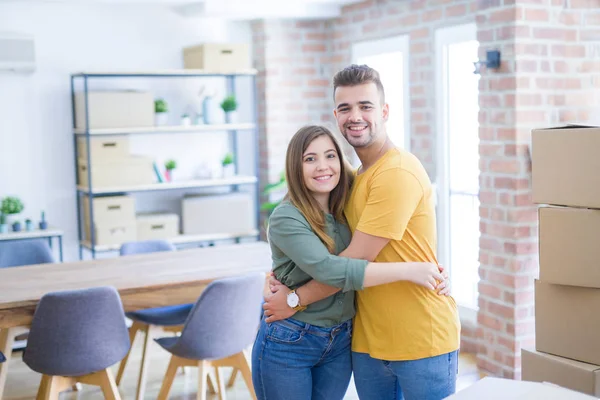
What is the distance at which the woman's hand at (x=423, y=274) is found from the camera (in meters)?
2.08

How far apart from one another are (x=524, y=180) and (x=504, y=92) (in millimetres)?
479

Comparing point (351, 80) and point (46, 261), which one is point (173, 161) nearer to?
point (46, 261)

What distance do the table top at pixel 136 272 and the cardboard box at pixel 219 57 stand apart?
65.7 inches

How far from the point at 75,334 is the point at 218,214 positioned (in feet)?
8.38

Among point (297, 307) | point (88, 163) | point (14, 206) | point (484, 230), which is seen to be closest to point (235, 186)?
point (88, 163)

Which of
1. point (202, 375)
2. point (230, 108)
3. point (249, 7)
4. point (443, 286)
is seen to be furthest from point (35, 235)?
point (443, 286)

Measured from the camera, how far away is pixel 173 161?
19.1ft

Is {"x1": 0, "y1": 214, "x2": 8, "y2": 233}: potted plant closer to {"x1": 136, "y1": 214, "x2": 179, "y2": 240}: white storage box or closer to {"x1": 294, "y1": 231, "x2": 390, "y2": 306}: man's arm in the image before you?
{"x1": 136, "y1": 214, "x2": 179, "y2": 240}: white storage box

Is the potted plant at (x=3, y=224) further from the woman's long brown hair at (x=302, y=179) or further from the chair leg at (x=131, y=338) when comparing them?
the woman's long brown hair at (x=302, y=179)

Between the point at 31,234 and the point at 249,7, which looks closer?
the point at 31,234

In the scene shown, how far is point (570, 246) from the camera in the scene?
2.60 m

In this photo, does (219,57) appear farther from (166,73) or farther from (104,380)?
(104,380)

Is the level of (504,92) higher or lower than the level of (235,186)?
higher

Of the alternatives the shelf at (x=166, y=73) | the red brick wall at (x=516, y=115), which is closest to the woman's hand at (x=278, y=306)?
the red brick wall at (x=516, y=115)
